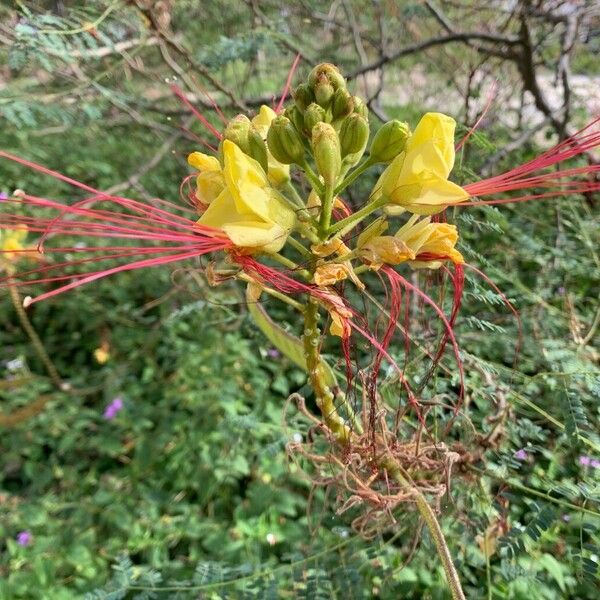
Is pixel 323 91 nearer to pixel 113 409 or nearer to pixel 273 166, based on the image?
pixel 273 166

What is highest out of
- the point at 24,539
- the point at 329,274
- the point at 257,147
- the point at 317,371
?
the point at 257,147

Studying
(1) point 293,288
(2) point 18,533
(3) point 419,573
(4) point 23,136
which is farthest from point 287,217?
(4) point 23,136

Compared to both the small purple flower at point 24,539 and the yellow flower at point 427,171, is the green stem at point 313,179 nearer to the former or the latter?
the yellow flower at point 427,171

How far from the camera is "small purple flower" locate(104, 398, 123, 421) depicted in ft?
6.02

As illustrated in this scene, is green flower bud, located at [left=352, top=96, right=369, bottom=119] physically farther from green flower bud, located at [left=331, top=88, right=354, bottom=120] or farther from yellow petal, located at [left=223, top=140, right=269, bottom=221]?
yellow petal, located at [left=223, top=140, right=269, bottom=221]

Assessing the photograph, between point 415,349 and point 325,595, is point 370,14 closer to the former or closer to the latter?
point 415,349

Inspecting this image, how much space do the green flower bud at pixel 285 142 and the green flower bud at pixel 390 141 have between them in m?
0.09

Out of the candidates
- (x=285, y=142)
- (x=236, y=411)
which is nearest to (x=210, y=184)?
(x=285, y=142)

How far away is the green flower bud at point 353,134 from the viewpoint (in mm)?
675

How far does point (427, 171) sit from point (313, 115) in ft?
0.48

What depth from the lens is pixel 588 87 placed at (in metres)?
2.14

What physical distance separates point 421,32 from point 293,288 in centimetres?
266

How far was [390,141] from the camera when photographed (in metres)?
0.68

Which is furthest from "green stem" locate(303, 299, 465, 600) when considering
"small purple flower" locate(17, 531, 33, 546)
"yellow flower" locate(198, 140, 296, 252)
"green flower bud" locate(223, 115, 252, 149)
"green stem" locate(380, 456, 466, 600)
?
"small purple flower" locate(17, 531, 33, 546)
